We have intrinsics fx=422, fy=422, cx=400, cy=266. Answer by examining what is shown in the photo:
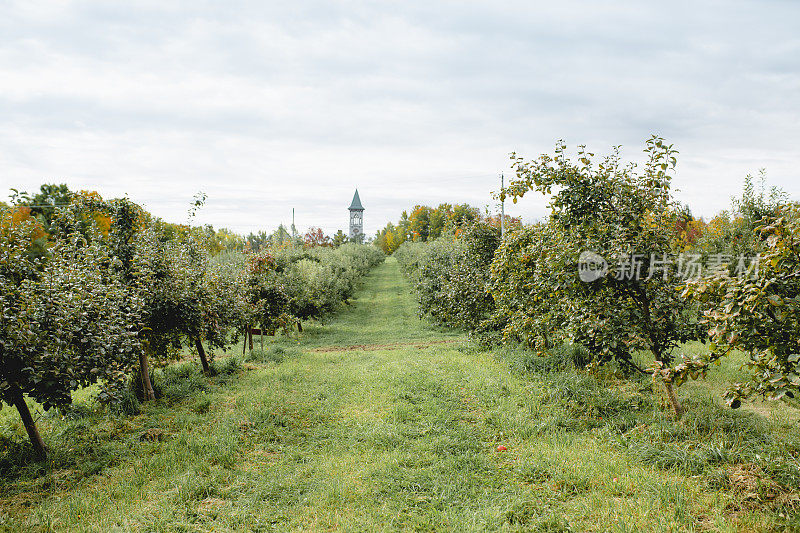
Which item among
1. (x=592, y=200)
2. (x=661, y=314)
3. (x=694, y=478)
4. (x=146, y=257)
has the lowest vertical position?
(x=694, y=478)

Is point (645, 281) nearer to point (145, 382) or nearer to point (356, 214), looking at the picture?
point (145, 382)

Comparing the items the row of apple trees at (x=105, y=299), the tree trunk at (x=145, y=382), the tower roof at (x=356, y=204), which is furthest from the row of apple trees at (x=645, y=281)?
the tower roof at (x=356, y=204)

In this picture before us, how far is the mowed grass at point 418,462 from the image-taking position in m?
3.70

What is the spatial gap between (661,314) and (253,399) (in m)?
6.37

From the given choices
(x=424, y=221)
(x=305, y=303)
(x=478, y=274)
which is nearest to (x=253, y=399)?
(x=478, y=274)

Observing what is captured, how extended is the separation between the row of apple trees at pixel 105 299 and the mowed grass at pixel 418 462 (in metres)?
0.94

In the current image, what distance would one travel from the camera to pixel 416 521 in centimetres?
379

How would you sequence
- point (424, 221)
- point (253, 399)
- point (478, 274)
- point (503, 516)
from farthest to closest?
point (424, 221), point (478, 274), point (253, 399), point (503, 516)

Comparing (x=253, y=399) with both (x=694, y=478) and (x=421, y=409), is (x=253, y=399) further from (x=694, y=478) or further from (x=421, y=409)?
(x=694, y=478)

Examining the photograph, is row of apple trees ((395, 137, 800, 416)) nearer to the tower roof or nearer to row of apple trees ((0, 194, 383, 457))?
row of apple trees ((0, 194, 383, 457))

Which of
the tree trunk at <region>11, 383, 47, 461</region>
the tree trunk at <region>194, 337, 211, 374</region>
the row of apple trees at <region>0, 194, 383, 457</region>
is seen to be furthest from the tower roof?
the tree trunk at <region>11, 383, 47, 461</region>

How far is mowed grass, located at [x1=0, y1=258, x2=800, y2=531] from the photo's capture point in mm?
3703

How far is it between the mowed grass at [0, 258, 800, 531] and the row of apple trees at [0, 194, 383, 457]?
3.10 feet

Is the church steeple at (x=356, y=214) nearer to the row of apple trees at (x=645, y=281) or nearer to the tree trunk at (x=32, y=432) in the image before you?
the row of apple trees at (x=645, y=281)
